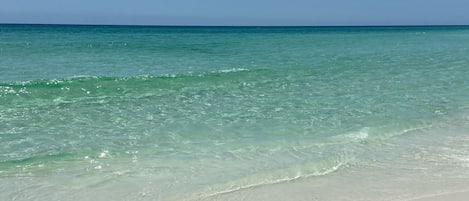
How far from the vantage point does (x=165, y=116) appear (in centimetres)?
1051

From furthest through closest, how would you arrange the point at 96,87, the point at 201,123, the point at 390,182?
1. the point at 96,87
2. the point at 201,123
3. the point at 390,182

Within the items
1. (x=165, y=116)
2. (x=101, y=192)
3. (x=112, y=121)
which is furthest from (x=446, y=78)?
(x=101, y=192)

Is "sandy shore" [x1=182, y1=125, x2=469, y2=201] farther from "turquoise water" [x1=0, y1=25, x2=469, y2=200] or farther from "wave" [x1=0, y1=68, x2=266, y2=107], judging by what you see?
"wave" [x1=0, y1=68, x2=266, y2=107]

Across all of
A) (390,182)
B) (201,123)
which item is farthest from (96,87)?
(390,182)

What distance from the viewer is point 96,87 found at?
14.8 metres

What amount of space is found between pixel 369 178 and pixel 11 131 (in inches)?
241

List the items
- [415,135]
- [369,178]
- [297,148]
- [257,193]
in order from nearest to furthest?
[257,193]
[369,178]
[297,148]
[415,135]

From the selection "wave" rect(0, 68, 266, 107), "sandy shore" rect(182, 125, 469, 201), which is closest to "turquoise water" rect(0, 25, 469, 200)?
"wave" rect(0, 68, 266, 107)

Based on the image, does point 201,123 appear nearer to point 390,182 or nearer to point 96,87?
point 390,182

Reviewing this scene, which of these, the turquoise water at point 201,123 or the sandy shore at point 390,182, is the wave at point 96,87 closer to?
the turquoise water at point 201,123

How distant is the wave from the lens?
42.2ft

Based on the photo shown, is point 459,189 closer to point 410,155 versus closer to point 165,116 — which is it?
point 410,155

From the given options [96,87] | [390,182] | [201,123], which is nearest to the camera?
[390,182]

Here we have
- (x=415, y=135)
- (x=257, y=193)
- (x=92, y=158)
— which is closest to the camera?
(x=257, y=193)
